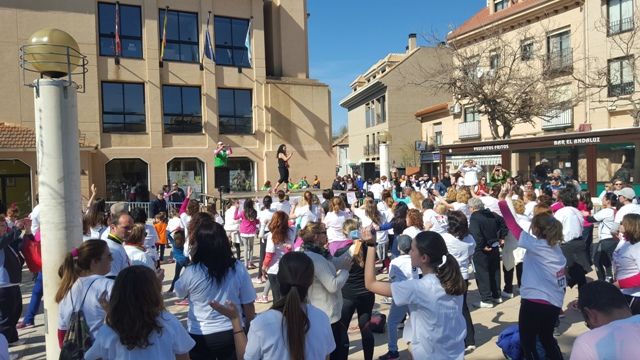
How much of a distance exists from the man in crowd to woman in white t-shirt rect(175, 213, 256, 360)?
228cm

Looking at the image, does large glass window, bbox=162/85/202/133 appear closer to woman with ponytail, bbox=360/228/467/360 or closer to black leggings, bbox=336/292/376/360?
black leggings, bbox=336/292/376/360

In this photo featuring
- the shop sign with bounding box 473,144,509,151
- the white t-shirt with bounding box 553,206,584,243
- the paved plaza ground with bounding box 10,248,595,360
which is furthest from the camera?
the shop sign with bounding box 473,144,509,151

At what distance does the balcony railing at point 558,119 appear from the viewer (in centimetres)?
2634

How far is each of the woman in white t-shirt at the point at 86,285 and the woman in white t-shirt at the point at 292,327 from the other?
1.28 m

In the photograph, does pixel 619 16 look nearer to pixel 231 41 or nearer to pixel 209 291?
pixel 231 41

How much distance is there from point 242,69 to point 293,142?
4.52 meters

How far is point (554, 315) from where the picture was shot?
4.21 meters

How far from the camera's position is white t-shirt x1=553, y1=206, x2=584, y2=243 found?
689cm

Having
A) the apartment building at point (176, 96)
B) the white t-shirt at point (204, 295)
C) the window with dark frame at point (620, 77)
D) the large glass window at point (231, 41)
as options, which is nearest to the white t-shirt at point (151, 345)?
the white t-shirt at point (204, 295)

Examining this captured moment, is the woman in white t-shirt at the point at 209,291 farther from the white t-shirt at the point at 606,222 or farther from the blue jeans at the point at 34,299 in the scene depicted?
the white t-shirt at the point at 606,222

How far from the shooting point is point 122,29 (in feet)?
71.5

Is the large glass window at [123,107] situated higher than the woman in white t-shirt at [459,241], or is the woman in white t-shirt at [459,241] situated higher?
the large glass window at [123,107]

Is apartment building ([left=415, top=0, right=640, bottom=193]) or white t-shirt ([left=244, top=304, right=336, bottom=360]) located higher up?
apartment building ([left=415, top=0, right=640, bottom=193])

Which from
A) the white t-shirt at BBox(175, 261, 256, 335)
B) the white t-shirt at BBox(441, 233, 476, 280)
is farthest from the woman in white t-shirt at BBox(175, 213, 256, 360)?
the white t-shirt at BBox(441, 233, 476, 280)
